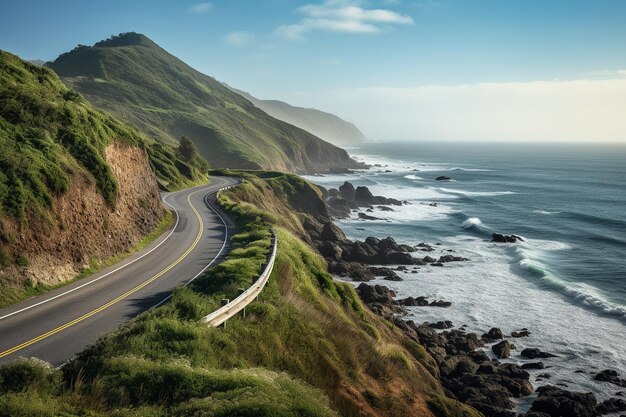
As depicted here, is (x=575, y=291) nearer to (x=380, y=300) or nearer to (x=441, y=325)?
(x=441, y=325)

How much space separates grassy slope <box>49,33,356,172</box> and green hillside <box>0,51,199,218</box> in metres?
82.8

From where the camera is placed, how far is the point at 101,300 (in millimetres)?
20297

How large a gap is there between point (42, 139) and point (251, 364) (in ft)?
72.7

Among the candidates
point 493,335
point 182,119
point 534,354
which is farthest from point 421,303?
point 182,119

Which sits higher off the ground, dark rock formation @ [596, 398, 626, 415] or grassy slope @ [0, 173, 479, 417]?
grassy slope @ [0, 173, 479, 417]

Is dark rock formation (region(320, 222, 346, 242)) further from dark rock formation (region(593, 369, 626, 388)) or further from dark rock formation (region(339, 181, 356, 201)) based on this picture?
dark rock formation (region(339, 181, 356, 201))

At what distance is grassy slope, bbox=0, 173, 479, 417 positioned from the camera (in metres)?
8.94

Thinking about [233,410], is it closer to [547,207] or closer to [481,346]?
[481,346]

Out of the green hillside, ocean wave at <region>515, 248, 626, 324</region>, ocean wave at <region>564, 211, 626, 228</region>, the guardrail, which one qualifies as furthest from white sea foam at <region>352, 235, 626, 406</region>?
ocean wave at <region>564, 211, 626, 228</region>

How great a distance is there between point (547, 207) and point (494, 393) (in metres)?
77.4

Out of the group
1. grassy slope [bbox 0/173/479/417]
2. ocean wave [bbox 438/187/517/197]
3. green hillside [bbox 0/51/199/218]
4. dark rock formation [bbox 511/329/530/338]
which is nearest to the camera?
grassy slope [bbox 0/173/479/417]

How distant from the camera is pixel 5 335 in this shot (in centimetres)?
1597

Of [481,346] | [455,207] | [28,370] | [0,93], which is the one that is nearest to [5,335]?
[28,370]

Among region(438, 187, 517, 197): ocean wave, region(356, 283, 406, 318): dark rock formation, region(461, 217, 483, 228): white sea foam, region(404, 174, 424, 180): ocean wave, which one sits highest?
→ region(404, 174, 424, 180): ocean wave
